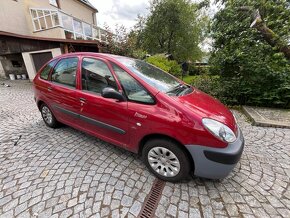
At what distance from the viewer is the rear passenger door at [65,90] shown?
295cm

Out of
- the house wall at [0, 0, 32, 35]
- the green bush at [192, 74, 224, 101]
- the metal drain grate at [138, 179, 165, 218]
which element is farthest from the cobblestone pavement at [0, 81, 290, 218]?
the house wall at [0, 0, 32, 35]

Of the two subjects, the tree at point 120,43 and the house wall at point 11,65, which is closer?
the tree at point 120,43

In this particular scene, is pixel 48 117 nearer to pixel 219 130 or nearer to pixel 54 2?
pixel 219 130

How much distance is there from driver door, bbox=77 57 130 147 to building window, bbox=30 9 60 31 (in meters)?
13.0

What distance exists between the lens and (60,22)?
41.4ft

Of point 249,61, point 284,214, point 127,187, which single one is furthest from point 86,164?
point 249,61

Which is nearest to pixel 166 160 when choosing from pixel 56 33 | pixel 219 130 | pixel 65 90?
pixel 219 130

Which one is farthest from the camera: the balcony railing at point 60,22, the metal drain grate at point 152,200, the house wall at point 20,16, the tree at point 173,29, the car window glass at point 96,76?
the tree at point 173,29

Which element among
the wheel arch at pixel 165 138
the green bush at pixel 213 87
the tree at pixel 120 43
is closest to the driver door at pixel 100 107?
the wheel arch at pixel 165 138

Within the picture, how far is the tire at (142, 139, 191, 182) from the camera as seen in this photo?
207 centimetres

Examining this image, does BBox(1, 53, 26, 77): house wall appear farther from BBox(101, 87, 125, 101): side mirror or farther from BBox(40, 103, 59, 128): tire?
BBox(101, 87, 125, 101): side mirror

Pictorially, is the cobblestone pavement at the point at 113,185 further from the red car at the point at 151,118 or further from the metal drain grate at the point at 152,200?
the red car at the point at 151,118

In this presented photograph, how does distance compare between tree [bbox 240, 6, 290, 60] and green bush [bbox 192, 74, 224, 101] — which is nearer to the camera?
tree [bbox 240, 6, 290, 60]

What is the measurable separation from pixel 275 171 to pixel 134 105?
2391 mm
